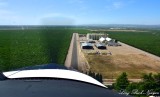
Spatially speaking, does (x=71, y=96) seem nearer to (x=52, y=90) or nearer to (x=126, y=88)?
(x=52, y=90)

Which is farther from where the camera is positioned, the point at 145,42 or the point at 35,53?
the point at 145,42

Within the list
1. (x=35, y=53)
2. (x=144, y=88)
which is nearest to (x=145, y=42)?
(x=35, y=53)

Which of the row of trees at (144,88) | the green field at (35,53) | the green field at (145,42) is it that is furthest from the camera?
the green field at (145,42)

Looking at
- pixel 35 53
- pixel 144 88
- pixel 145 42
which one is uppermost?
pixel 144 88

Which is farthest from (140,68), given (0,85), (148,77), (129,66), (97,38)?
(97,38)

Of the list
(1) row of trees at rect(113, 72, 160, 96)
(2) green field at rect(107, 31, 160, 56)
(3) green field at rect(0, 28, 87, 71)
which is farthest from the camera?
(2) green field at rect(107, 31, 160, 56)

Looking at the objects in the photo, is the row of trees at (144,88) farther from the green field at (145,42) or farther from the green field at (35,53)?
the green field at (145,42)

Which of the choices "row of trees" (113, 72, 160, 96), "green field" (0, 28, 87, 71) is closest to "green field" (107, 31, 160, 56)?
"green field" (0, 28, 87, 71)

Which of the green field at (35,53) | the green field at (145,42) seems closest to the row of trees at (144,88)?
the green field at (35,53)

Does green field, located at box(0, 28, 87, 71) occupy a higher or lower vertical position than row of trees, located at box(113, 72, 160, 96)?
lower

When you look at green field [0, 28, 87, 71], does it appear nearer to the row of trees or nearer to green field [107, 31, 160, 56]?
the row of trees

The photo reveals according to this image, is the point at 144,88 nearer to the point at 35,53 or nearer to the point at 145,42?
the point at 35,53
